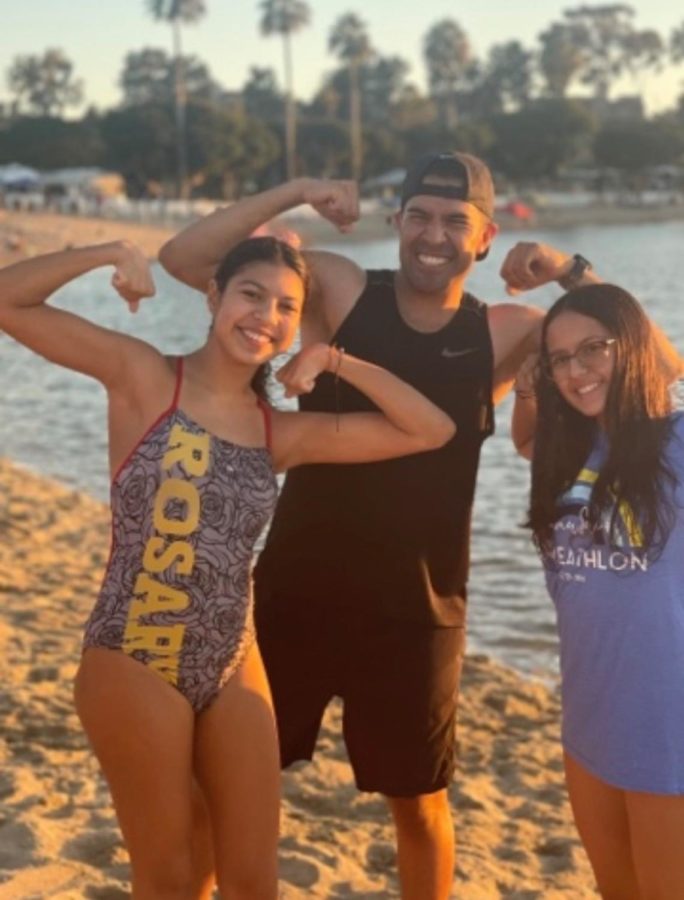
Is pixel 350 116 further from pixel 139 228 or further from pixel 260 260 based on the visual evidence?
pixel 260 260

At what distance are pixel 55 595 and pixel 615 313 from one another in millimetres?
6325

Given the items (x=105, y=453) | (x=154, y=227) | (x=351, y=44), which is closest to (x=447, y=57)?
(x=351, y=44)

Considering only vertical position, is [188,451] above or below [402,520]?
above

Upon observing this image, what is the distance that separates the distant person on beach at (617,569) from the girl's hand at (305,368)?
582 millimetres

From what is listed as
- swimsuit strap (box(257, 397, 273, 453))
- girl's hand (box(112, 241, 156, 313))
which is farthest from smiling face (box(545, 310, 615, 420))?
girl's hand (box(112, 241, 156, 313))

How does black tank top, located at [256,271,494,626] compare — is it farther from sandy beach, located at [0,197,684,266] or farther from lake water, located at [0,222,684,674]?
sandy beach, located at [0,197,684,266]

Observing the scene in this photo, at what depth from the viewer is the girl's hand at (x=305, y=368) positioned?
3.63 metres

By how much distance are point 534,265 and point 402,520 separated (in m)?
0.84

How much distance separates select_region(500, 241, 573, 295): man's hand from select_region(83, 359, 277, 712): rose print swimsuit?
108cm

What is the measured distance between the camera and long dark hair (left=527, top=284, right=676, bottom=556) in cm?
338

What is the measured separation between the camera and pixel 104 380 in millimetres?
3588

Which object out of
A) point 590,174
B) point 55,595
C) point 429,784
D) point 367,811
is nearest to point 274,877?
point 429,784

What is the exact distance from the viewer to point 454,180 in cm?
407

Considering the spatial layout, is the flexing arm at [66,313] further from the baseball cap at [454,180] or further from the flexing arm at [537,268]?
the flexing arm at [537,268]
